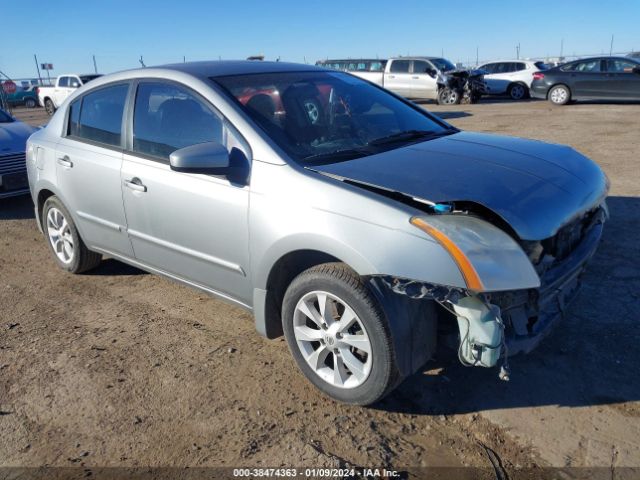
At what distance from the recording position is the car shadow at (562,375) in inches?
113

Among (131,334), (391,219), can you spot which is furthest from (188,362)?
(391,219)

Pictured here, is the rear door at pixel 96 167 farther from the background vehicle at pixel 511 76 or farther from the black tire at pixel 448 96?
the background vehicle at pixel 511 76

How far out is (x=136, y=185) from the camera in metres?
3.66

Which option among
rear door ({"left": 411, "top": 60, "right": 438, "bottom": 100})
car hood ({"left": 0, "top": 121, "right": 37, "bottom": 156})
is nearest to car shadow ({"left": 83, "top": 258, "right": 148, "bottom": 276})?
car hood ({"left": 0, "top": 121, "right": 37, "bottom": 156})

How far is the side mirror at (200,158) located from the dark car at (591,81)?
16.9 metres

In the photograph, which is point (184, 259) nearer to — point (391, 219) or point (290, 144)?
point (290, 144)

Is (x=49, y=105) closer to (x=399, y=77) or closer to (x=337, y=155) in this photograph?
(x=399, y=77)

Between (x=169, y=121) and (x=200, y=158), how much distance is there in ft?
2.61

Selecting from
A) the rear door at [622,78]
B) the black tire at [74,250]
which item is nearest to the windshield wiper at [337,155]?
the black tire at [74,250]

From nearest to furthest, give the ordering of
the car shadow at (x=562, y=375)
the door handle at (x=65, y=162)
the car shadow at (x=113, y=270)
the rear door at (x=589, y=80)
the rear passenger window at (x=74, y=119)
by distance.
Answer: the car shadow at (x=562, y=375) → the door handle at (x=65, y=162) → the rear passenger window at (x=74, y=119) → the car shadow at (x=113, y=270) → the rear door at (x=589, y=80)

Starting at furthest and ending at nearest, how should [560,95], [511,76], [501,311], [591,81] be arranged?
1. [511,76]
2. [560,95]
3. [591,81]
4. [501,311]

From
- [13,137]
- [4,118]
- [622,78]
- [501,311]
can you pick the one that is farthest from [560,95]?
[501,311]

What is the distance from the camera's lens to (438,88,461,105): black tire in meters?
19.8

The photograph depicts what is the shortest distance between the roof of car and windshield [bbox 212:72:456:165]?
89 mm
